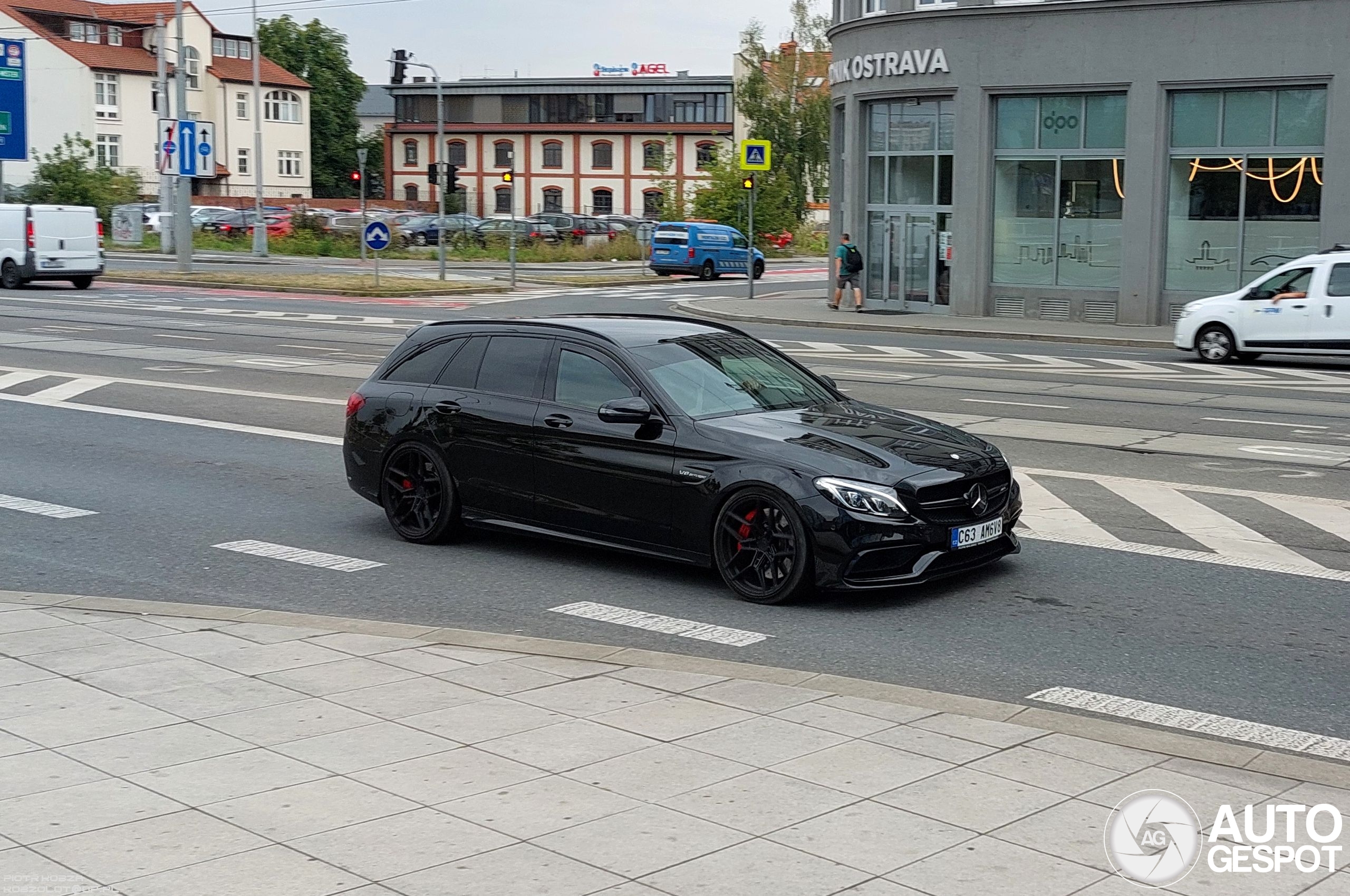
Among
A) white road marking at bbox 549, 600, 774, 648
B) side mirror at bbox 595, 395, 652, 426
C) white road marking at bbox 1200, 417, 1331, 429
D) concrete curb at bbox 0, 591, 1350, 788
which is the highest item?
side mirror at bbox 595, 395, 652, 426

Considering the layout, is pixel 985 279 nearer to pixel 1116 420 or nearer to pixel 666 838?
pixel 1116 420

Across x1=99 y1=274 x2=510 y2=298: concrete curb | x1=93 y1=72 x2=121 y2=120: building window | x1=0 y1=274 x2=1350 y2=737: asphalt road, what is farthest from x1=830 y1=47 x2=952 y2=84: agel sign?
x1=93 y1=72 x2=121 y2=120: building window

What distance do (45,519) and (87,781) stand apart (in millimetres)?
6049

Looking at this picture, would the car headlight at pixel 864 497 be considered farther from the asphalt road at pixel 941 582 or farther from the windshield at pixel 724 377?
the windshield at pixel 724 377

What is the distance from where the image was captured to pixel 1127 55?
29.2m

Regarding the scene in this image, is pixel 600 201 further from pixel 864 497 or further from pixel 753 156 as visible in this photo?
pixel 864 497

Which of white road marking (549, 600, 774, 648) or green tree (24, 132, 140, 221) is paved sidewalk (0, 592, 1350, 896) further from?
green tree (24, 132, 140, 221)

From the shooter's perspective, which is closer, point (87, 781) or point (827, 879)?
point (827, 879)

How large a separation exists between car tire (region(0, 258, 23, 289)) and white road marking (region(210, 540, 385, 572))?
31.4 metres

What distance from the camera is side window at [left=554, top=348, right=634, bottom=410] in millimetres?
8906

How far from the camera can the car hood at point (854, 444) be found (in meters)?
7.97

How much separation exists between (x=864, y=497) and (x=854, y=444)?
493mm

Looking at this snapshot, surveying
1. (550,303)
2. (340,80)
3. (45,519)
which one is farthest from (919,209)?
(340,80)

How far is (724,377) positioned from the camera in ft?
29.7
